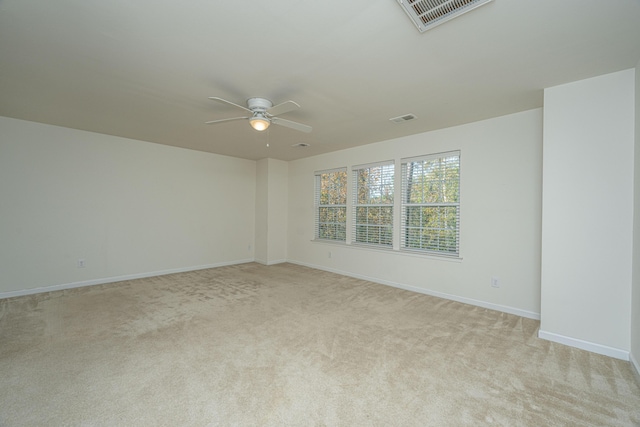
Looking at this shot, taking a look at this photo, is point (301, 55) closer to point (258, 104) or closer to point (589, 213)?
point (258, 104)

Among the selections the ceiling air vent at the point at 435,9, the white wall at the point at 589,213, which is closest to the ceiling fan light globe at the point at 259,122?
the ceiling air vent at the point at 435,9

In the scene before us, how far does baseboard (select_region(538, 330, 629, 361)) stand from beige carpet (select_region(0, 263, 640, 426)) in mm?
78

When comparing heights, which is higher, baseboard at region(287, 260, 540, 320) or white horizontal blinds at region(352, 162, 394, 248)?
white horizontal blinds at region(352, 162, 394, 248)

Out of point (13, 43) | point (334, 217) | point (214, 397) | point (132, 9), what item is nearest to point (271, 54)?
point (132, 9)

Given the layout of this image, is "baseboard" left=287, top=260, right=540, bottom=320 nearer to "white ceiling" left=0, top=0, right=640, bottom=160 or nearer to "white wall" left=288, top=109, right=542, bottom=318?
"white wall" left=288, top=109, right=542, bottom=318

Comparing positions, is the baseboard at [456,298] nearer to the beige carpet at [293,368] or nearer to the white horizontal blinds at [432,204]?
the beige carpet at [293,368]

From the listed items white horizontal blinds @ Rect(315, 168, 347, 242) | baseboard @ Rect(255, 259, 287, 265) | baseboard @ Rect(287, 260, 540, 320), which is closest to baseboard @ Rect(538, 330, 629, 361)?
baseboard @ Rect(287, 260, 540, 320)

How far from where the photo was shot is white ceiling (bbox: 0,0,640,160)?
5.50ft

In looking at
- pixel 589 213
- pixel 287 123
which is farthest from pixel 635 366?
pixel 287 123

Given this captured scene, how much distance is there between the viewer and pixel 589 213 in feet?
8.02

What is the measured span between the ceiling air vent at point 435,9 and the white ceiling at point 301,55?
0.08 m

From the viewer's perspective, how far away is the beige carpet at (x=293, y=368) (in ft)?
5.36

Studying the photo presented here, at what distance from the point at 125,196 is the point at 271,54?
13.6ft

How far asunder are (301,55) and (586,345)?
3.65m
